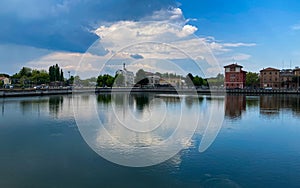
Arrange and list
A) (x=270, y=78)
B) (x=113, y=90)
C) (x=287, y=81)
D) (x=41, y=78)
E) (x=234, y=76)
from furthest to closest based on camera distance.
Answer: (x=41, y=78)
(x=270, y=78)
(x=287, y=81)
(x=234, y=76)
(x=113, y=90)

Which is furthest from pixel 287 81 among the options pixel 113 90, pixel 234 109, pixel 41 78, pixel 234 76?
pixel 41 78

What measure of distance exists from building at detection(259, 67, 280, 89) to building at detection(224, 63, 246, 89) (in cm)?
700

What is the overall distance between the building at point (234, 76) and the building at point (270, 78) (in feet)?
23.0

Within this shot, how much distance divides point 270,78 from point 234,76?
33.1ft

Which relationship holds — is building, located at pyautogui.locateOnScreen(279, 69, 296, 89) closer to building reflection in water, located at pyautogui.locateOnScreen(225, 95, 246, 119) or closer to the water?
building reflection in water, located at pyautogui.locateOnScreen(225, 95, 246, 119)

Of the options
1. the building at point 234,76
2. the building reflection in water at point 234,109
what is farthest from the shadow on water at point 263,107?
the building at point 234,76

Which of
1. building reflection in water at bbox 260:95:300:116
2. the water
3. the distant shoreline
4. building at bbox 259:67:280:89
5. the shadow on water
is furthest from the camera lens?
building at bbox 259:67:280:89

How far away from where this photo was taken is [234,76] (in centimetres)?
6756

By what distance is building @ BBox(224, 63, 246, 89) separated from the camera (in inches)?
2640

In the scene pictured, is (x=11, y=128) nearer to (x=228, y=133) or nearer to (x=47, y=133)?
(x=47, y=133)

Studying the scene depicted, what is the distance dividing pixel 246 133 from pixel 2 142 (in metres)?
11.2

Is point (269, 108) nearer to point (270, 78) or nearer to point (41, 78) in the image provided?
point (270, 78)

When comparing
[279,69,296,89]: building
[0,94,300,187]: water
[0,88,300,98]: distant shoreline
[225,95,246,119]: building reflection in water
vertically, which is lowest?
[0,94,300,187]: water

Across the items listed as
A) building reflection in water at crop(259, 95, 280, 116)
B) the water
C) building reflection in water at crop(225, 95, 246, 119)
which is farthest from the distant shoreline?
the water
